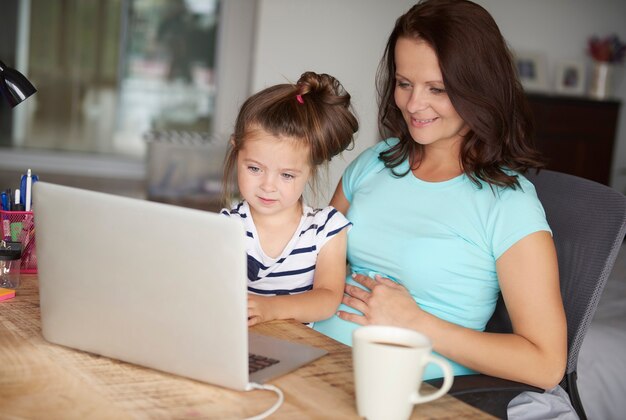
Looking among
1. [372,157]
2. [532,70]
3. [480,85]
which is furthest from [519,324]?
[532,70]

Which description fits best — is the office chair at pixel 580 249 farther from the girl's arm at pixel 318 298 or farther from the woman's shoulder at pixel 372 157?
the woman's shoulder at pixel 372 157

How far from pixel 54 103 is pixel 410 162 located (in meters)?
6.79

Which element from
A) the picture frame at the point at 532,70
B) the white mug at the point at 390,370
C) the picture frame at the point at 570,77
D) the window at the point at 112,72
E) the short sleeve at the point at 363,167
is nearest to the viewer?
the white mug at the point at 390,370

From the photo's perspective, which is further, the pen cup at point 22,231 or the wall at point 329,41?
the wall at point 329,41

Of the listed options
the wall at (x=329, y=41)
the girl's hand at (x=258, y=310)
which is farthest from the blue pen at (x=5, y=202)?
the wall at (x=329, y=41)

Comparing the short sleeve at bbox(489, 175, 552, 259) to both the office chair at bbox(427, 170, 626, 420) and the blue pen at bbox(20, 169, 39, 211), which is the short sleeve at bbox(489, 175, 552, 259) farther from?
the blue pen at bbox(20, 169, 39, 211)

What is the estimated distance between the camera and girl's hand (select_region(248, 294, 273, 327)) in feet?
4.17

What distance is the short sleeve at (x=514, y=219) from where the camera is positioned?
143cm

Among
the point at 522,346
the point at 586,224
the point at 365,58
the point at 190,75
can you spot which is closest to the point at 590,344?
the point at 586,224

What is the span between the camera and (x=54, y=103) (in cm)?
786

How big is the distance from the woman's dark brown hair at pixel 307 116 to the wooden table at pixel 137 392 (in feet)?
1.83

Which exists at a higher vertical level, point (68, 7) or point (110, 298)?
point (68, 7)

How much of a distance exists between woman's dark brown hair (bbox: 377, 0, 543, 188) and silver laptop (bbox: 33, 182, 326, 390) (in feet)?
2.23

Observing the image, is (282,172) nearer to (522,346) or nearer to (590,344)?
(522,346)
